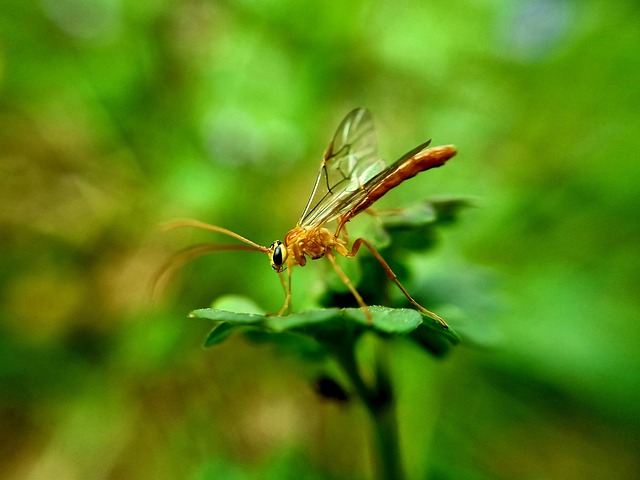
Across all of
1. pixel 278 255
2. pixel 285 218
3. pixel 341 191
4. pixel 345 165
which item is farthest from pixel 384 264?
pixel 285 218

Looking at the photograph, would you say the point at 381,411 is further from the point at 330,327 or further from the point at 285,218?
the point at 285,218

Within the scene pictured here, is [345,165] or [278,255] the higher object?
[345,165]

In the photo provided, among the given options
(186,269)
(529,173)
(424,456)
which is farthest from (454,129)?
(424,456)

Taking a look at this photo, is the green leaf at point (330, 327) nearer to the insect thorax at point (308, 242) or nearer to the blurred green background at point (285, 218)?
the blurred green background at point (285, 218)

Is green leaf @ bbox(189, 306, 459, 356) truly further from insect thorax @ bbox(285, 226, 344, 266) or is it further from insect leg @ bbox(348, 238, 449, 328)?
insect thorax @ bbox(285, 226, 344, 266)

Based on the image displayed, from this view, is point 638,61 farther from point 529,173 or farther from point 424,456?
point 424,456
